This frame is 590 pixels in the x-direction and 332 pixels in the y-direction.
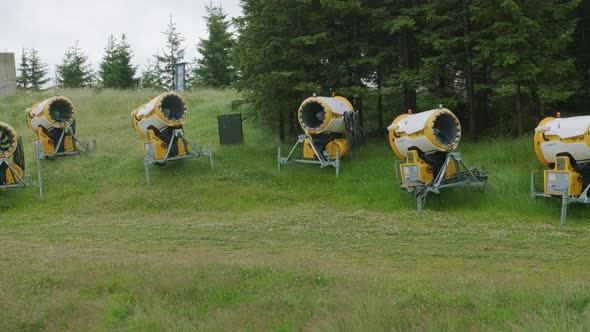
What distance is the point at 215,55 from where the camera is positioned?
37.8 metres

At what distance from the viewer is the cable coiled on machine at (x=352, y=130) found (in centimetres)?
1609

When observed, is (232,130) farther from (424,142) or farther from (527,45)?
(527,45)

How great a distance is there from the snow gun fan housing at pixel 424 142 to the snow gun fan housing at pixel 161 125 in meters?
6.65

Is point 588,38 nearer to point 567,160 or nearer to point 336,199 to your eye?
point 567,160

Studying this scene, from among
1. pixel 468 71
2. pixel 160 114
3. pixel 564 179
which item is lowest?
pixel 564 179

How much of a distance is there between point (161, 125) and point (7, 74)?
22078 mm

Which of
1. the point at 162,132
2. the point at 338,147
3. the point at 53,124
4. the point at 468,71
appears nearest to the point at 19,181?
the point at 53,124

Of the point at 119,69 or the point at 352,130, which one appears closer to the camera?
the point at 352,130

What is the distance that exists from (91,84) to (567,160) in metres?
38.6

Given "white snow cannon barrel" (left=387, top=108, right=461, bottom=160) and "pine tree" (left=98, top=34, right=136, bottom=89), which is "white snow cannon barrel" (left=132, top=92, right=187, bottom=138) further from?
"pine tree" (left=98, top=34, right=136, bottom=89)

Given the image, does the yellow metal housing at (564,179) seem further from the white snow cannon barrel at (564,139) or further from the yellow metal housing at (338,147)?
the yellow metal housing at (338,147)

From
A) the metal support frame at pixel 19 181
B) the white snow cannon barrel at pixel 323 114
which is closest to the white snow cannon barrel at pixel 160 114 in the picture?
the metal support frame at pixel 19 181

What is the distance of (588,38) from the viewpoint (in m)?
18.2

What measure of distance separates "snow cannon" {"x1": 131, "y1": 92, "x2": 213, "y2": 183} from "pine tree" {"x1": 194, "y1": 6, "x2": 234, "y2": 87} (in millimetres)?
19801
